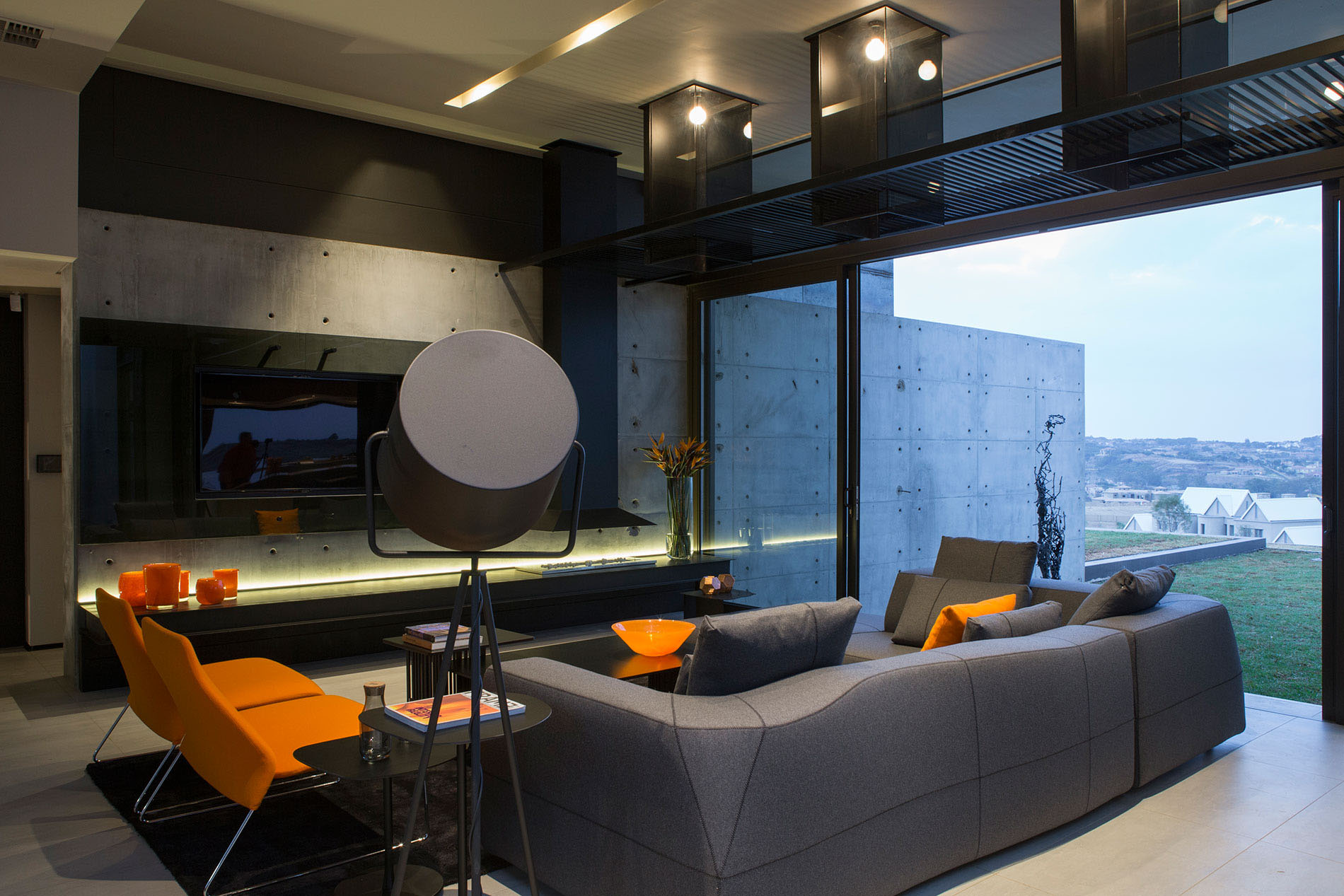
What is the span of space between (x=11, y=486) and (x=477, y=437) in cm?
620

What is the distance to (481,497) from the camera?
1593 millimetres

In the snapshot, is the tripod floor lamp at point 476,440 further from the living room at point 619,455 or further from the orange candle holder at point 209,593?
the orange candle holder at point 209,593

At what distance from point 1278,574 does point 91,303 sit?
20.3 feet

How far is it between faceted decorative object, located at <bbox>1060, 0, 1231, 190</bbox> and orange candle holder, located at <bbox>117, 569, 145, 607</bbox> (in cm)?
488

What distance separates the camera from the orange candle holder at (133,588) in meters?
4.91

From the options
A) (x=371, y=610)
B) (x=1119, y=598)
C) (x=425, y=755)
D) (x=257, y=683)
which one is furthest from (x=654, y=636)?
(x=371, y=610)

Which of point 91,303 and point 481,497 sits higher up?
point 91,303

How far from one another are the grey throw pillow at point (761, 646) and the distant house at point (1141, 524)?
122 inches

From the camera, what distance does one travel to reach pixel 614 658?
13.0 feet

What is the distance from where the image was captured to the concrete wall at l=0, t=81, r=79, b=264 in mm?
4637

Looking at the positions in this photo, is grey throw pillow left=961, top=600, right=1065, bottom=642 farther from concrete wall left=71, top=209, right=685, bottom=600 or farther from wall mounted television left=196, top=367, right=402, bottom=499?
concrete wall left=71, top=209, right=685, bottom=600

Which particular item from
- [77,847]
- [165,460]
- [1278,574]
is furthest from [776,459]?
[77,847]

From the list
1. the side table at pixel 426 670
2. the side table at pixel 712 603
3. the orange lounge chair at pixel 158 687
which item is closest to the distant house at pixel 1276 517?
the side table at pixel 712 603

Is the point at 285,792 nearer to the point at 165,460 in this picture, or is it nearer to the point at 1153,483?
the point at 165,460
